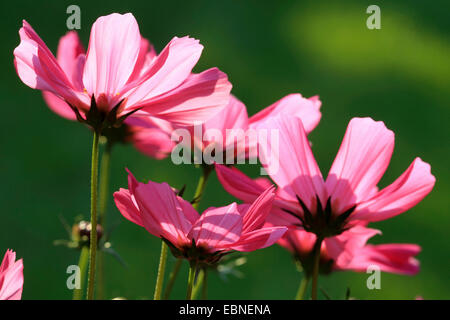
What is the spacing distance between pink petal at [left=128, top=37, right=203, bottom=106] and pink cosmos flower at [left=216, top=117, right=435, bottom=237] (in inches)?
2.5

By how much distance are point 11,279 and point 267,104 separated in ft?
4.58

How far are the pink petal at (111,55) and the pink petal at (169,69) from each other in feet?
0.05

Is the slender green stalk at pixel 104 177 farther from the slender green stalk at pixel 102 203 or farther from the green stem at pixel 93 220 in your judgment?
the green stem at pixel 93 220

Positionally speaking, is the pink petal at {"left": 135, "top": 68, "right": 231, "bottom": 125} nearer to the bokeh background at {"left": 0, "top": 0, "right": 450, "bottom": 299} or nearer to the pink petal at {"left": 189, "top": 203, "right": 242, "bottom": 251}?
the pink petal at {"left": 189, "top": 203, "right": 242, "bottom": 251}

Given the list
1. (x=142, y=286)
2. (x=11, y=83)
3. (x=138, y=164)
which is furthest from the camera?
(x=11, y=83)

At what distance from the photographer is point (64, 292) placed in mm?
1242

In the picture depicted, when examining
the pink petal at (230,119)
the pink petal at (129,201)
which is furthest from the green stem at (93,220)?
the pink petal at (230,119)

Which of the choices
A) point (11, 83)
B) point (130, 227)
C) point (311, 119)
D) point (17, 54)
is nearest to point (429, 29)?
point (130, 227)

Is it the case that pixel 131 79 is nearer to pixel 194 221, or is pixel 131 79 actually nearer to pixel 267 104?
pixel 194 221

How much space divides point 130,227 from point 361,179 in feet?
3.46

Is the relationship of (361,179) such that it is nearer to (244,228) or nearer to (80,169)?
(244,228)

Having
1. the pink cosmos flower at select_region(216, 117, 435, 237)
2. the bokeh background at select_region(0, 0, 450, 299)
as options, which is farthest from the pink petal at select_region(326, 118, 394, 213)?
the bokeh background at select_region(0, 0, 450, 299)

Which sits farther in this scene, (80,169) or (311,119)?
(80,169)

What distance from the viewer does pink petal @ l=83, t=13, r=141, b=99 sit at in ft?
1.19
